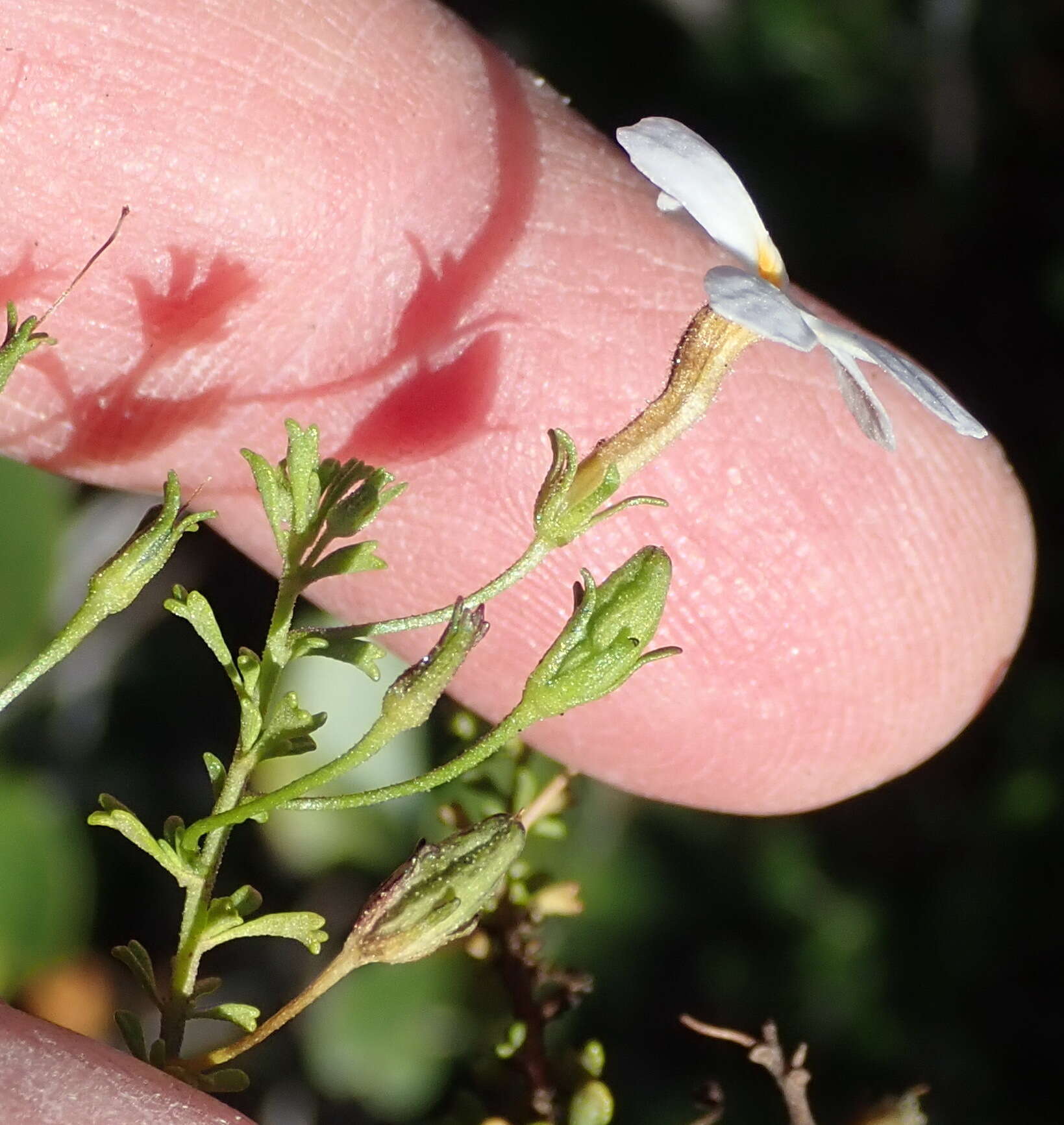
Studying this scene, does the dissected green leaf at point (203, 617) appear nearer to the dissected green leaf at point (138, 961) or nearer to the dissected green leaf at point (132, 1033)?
the dissected green leaf at point (138, 961)

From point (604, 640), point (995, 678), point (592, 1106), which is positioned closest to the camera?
point (604, 640)

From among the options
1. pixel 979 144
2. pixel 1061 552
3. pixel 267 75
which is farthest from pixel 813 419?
pixel 979 144

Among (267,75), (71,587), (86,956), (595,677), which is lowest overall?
(86,956)

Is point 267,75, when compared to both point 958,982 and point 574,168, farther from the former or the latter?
point 958,982

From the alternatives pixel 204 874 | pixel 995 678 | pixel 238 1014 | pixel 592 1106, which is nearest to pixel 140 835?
pixel 204 874

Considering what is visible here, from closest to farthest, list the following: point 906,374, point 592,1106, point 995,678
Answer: point 906,374, point 592,1106, point 995,678

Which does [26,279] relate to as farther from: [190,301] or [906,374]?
[906,374]

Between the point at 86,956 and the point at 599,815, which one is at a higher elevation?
the point at 599,815
